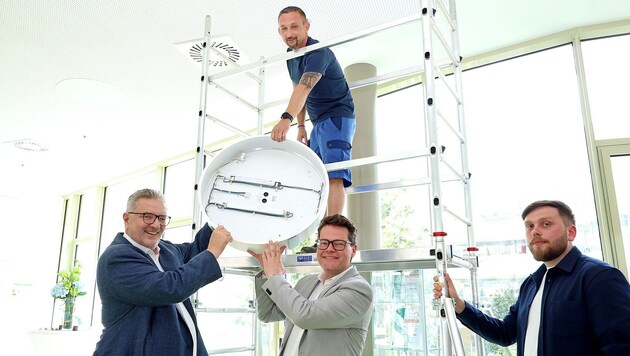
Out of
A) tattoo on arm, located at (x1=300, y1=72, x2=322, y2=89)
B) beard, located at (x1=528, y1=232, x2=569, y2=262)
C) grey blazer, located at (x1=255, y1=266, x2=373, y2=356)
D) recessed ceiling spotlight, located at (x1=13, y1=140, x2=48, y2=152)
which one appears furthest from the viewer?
recessed ceiling spotlight, located at (x1=13, y1=140, x2=48, y2=152)

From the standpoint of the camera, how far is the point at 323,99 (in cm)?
248

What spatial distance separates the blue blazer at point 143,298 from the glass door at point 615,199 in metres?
2.69

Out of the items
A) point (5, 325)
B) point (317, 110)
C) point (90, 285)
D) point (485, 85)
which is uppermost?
point (485, 85)

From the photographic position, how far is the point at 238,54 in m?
4.08

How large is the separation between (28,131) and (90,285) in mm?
3076

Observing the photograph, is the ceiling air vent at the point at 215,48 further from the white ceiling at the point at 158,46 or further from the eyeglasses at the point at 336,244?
the eyeglasses at the point at 336,244

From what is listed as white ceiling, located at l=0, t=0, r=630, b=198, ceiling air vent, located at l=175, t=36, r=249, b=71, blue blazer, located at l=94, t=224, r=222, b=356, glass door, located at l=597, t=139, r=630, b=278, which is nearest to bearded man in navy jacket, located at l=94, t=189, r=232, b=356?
blue blazer, located at l=94, t=224, r=222, b=356

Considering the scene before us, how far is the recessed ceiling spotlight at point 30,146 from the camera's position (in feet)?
20.4

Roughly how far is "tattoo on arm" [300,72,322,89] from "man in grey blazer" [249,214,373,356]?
2.17 feet

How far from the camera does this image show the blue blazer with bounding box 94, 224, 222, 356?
5.57 ft

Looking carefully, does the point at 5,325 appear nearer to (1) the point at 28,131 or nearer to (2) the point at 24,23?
(1) the point at 28,131

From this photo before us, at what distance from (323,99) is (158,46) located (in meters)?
2.07

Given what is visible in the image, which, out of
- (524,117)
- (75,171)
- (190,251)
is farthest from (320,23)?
(75,171)

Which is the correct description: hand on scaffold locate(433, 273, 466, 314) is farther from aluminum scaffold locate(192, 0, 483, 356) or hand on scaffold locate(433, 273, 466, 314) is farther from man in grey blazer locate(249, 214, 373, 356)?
man in grey blazer locate(249, 214, 373, 356)
